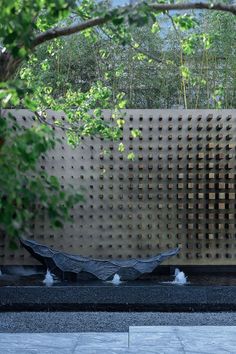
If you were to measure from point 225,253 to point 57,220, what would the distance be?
31.1ft

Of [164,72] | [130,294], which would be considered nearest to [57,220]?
[130,294]

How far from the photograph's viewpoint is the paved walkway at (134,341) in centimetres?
498

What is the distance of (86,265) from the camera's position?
1013 centimetres

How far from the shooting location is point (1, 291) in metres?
8.06

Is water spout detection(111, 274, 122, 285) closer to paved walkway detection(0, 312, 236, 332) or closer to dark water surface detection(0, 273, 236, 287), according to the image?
dark water surface detection(0, 273, 236, 287)

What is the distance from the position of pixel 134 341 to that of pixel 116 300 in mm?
2107

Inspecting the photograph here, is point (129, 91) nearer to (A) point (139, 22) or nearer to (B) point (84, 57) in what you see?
(B) point (84, 57)

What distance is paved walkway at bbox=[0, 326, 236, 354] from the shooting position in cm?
498

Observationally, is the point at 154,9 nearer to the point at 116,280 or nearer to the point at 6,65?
the point at 6,65

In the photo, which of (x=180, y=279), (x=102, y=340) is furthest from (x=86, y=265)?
(x=102, y=340)

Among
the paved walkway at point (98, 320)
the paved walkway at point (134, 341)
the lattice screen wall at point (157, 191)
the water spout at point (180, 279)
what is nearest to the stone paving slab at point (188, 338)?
the paved walkway at point (134, 341)

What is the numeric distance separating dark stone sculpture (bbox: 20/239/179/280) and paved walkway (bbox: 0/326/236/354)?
407cm

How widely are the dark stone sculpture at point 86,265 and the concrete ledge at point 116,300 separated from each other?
1938 millimetres

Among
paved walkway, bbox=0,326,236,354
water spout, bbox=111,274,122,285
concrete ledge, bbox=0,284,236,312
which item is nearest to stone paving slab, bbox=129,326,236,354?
paved walkway, bbox=0,326,236,354
